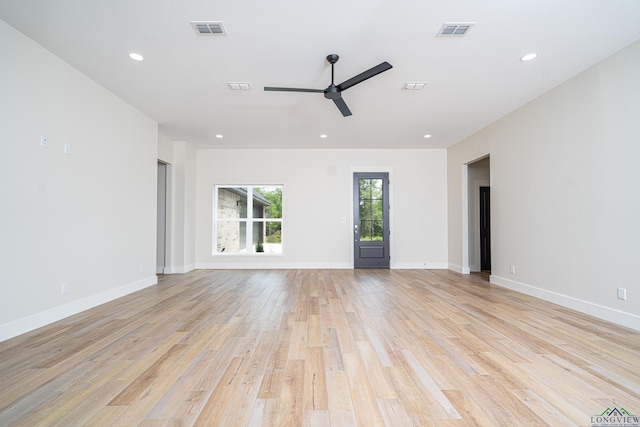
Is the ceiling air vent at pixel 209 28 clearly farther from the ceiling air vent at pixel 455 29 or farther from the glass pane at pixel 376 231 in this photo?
the glass pane at pixel 376 231

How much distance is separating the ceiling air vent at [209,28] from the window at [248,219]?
4.32 meters

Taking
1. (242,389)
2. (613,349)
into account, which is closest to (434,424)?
(242,389)

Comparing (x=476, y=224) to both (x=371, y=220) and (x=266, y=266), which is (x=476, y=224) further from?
(x=266, y=266)

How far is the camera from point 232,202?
6.95m

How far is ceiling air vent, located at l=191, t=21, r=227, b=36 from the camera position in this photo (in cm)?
254

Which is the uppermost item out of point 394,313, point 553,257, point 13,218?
point 13,218

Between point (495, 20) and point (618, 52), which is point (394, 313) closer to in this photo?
point (495, 20)

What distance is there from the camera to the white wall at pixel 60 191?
8.66 ft

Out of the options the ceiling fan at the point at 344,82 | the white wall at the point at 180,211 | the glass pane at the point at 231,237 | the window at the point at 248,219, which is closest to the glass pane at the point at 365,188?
the window at the point at 248,219

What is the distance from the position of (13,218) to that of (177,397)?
96.7 inches

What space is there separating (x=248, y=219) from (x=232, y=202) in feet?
1.92

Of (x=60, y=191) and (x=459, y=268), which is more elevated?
(x=60, y=191)

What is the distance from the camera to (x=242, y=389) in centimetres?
177

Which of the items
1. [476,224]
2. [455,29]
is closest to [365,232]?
[476,224]
